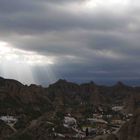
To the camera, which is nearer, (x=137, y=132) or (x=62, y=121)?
(x=137, y=132)

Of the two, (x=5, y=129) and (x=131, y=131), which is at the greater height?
(x=131, y=131)

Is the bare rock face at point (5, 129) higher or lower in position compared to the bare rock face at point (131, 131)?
lower

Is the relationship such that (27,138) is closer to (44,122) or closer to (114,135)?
(44,122)

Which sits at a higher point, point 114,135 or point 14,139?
point 114,135

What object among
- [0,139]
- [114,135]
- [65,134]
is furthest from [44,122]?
[114,135]

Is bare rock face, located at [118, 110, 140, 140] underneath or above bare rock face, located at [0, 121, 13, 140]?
above

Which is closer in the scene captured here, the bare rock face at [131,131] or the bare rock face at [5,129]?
the bare rock face at [131,131]

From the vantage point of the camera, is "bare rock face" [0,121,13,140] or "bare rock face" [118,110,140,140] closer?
"bare rock face" [118,110,140,140]

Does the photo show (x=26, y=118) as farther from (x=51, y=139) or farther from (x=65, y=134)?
(x=51, y=139)

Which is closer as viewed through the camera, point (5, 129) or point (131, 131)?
point (131, 131)

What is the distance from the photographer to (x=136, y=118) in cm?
6656

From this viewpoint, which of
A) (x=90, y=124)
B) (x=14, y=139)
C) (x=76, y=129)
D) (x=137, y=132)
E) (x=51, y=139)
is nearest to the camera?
(x=137, y=132)

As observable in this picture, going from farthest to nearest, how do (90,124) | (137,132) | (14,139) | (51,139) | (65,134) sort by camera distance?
1. (90,124)
2. (65,134)
3. (51,139)
4. (14,139)
5. (137,132)

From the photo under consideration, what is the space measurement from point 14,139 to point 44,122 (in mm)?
39406
